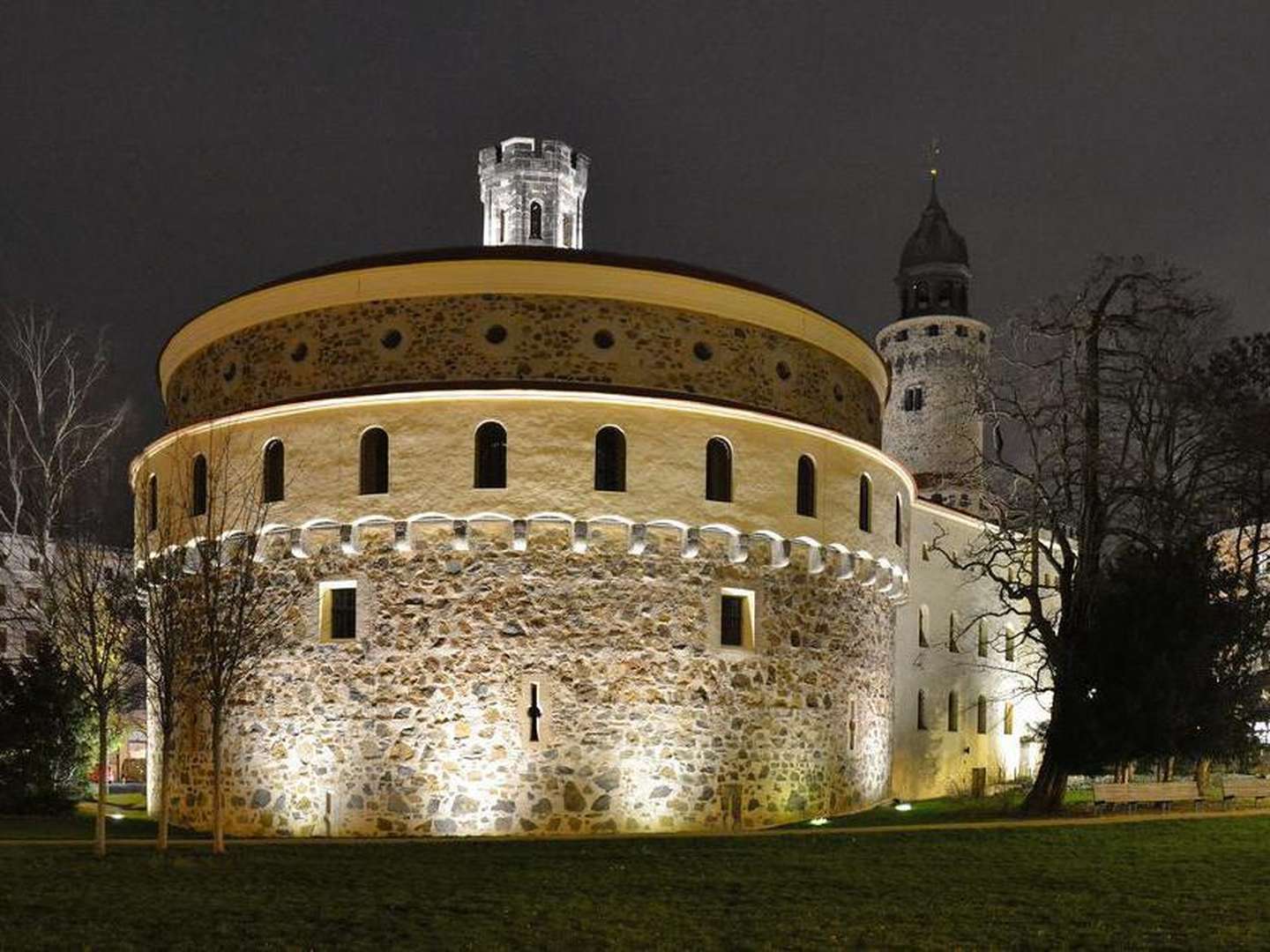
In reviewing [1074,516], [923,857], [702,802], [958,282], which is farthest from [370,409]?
[958,282]

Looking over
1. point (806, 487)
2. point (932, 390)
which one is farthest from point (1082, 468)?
point (932, 390)

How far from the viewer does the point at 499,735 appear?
77.3ft

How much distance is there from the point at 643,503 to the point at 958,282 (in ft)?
141

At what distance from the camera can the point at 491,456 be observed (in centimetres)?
2416

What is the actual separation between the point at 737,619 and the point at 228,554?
8.73 metres

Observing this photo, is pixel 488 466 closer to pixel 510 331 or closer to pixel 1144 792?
pixel 510 331

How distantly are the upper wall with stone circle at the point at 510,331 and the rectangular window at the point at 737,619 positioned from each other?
10.7ft

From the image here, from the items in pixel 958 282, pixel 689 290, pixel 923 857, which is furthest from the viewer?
Answer: pixel 958 282

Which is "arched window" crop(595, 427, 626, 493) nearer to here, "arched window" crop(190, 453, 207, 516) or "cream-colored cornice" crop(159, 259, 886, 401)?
"cream-colored cornice" crop(159, 259, 886, 401)

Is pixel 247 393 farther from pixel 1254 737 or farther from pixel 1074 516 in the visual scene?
pixel 1254 737

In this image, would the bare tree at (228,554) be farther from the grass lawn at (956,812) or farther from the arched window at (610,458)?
the grass lawn at (956,812)

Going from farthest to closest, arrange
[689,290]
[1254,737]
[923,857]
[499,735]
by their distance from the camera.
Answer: [1254,737] < [689,290] < [499,735] < [923,857]

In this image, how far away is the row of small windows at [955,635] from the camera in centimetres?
3675

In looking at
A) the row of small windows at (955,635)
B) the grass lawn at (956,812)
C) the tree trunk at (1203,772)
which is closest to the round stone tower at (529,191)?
the row of small windows at (955,635)
